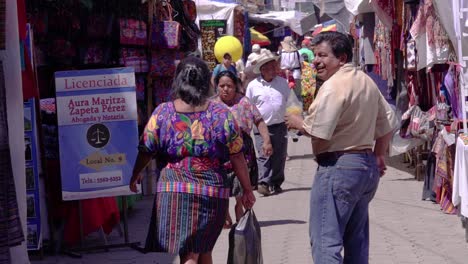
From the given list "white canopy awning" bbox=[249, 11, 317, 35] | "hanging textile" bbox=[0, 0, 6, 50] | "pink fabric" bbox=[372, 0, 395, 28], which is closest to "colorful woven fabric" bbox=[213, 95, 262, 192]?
"hanging textile" bbox=[0, 0, 6, 50]

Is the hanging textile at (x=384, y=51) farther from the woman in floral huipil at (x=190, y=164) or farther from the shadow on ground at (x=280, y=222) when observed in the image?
the woman in floral huipil at (x=190, y=164)

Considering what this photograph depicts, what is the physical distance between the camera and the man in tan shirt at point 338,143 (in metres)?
5.71

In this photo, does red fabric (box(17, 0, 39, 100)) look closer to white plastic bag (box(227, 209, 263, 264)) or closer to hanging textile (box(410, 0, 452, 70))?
white plastic bag (box(227, 209, 263, 264))

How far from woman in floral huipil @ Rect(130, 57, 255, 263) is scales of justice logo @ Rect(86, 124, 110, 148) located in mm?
2659

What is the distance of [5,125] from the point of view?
562 cm

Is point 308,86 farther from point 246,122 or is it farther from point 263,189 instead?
point 246,122

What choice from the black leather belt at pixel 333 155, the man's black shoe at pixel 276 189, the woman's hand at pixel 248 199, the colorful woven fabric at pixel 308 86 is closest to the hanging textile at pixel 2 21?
the woman's hand at pixel 248 199

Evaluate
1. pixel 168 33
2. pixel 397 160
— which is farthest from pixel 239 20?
pixel 168 33

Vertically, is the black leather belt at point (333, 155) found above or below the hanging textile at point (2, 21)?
below

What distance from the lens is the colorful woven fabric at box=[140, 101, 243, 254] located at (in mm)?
5758

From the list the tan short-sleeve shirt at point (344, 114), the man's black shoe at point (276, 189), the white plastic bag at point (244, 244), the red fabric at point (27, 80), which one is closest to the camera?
the tan short-sleeve shirt at point (344, 114)

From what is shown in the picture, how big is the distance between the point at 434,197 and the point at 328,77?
5.65 metres

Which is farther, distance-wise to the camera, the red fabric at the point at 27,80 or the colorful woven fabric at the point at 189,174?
the red fabric at the point at 27,80

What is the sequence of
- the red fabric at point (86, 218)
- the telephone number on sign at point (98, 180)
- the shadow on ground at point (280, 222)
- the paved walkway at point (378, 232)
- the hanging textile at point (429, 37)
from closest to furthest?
1. the paved walkway at point (378, 232)
2. the telephone number on sign at point (98, 180)
3. the red fabric at point (86, 218)
4. the hanging textile at point (429, 37)
5. the shadow on ground at point (280, 222)
